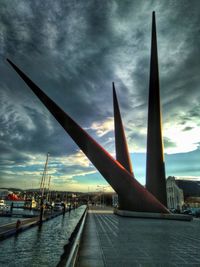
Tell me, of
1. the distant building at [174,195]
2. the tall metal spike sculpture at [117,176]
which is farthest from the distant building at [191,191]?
the tall metal spike sculpture at [117,176]

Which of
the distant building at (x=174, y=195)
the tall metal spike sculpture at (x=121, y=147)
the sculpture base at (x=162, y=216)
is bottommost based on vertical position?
the sculpture base at (x=162, y=216)

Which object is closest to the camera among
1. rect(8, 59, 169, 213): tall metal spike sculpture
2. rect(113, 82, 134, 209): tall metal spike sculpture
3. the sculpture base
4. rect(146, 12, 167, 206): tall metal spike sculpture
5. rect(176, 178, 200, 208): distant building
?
the sculpture base

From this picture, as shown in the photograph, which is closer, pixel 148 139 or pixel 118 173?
pixel 118 173

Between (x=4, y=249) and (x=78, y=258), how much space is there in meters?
5.13

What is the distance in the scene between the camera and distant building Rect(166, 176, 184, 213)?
4859 centimetres

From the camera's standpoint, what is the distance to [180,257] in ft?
17.0

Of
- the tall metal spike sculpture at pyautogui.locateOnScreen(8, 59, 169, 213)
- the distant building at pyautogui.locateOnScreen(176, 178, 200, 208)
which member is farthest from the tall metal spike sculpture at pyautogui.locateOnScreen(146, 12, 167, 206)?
the distant building at pyautogui.locateOnScreen(176, 178, 200, 208)

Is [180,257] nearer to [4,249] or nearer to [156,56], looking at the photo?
[4,249]

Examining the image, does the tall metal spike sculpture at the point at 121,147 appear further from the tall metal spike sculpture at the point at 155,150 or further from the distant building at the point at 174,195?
the distant building at the point at 174,195

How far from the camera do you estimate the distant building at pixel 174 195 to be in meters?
48.6

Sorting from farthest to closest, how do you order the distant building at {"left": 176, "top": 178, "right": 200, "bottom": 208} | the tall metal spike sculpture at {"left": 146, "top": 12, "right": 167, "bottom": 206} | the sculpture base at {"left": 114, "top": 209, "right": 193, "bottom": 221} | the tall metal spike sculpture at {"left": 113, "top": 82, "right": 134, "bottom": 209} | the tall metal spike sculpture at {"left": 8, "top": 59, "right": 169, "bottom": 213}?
the distant building at {"left": 176, "top": 178, "right": 200, "bottom": 208}, the tall metal spike sculpture at {"left": 113, "top": 82, "right": 134, "bottom": 209}, the tall metal spike sculpture at {"left": 146, "top": 12, "right": 167, "bottom": 206}, the tall metal spike sculpture at {"left": 8, "top": 59, "right": 169, "bottom": 213}, the sculpture base at {"left": 114, "top": 209, "right": 193, "bottom": 221}

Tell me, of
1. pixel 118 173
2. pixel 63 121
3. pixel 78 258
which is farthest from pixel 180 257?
pixel 63 121

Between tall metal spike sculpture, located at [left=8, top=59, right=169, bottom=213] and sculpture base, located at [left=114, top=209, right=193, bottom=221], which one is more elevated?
tall metal spike sculpture, located at [left=8, top=59, right=169, bottom=213]

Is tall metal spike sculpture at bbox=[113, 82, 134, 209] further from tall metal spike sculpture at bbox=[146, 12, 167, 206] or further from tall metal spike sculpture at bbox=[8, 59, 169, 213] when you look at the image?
tall metal spike sculpture at bbox=[8, 59, 169, 213]
